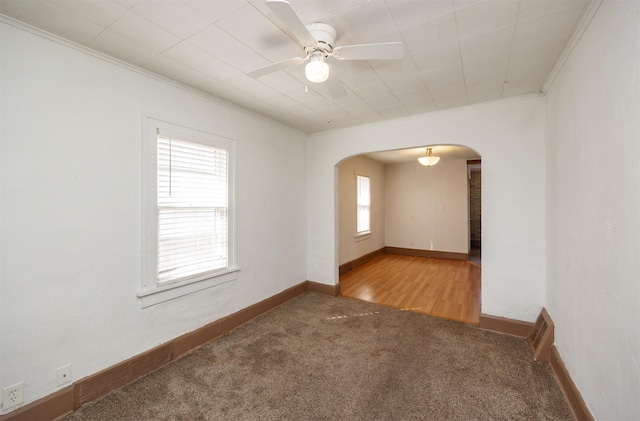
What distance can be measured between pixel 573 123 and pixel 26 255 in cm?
388

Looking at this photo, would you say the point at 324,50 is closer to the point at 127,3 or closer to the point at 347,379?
the point at 127,3

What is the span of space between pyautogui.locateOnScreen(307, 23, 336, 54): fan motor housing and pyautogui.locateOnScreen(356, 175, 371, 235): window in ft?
14.0

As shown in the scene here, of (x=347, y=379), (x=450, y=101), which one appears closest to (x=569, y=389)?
(x=347, y=379)

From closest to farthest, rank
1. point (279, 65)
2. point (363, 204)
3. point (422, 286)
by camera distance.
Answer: point (279, 65) → point (422, 286) → point (363, 204)

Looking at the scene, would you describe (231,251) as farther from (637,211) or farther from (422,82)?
(637,211)

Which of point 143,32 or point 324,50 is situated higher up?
point 143,32

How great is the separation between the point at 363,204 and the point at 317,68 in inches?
192

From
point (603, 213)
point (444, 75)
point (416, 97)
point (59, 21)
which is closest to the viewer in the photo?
point (603, 213)

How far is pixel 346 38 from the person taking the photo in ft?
5.87

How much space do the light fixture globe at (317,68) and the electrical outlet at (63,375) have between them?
8.65 ft

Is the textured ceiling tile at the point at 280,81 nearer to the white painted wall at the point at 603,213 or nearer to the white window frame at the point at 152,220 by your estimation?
the white window frame at the point at 152,220

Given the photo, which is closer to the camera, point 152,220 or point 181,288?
point 152,220

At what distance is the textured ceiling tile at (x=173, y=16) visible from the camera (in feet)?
4.94

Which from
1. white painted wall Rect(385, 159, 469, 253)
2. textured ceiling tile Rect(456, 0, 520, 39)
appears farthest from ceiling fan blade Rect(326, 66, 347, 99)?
white painted wall Rect(385, 159, 469, 253)
